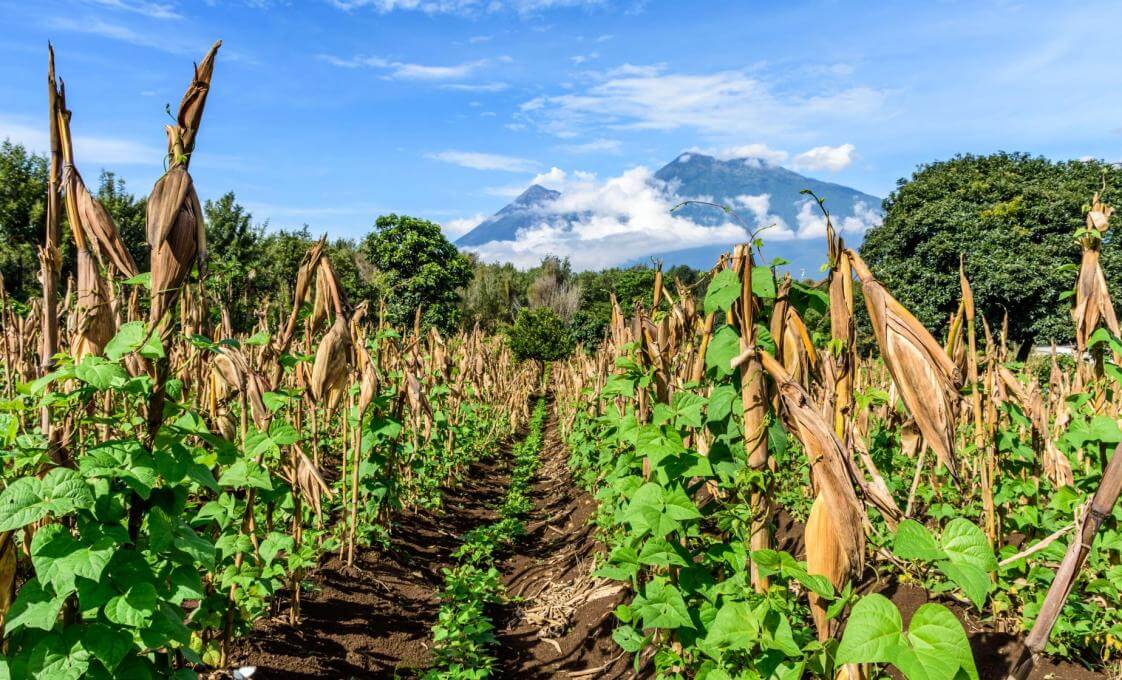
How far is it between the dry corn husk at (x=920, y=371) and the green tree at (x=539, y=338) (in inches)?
857

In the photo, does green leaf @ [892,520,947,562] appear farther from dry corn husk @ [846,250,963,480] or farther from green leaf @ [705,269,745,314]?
green leaf @ [705,269,745,314]

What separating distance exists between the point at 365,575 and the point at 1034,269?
20922 millimetres

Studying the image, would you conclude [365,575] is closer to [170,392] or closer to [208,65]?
[170,392]

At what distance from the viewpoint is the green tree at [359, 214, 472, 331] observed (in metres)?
28.2

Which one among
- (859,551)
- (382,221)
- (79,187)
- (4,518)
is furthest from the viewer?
(382,221)

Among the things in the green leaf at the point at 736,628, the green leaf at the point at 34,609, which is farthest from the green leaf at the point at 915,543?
the green leaf at the point at 34,609

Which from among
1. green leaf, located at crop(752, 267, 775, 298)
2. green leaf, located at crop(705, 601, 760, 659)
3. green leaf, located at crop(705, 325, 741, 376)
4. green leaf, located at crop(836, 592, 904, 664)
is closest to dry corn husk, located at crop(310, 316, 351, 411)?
green leaf, located at crop(705, 325, 741, 376)

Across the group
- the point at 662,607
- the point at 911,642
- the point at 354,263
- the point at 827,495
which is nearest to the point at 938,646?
the point at 911,642

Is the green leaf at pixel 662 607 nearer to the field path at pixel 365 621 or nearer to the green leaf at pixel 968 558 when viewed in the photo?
the green leaf at pixel 968 558

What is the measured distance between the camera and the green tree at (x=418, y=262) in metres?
28.2

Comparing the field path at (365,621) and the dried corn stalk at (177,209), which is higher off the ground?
the dried corn stalk at (177,209)

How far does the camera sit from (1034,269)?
1789cm

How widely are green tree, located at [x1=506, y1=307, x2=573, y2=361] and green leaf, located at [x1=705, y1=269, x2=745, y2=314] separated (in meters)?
20.8

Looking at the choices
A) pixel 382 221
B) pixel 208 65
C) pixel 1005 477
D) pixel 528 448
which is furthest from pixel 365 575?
pixel 382 221
